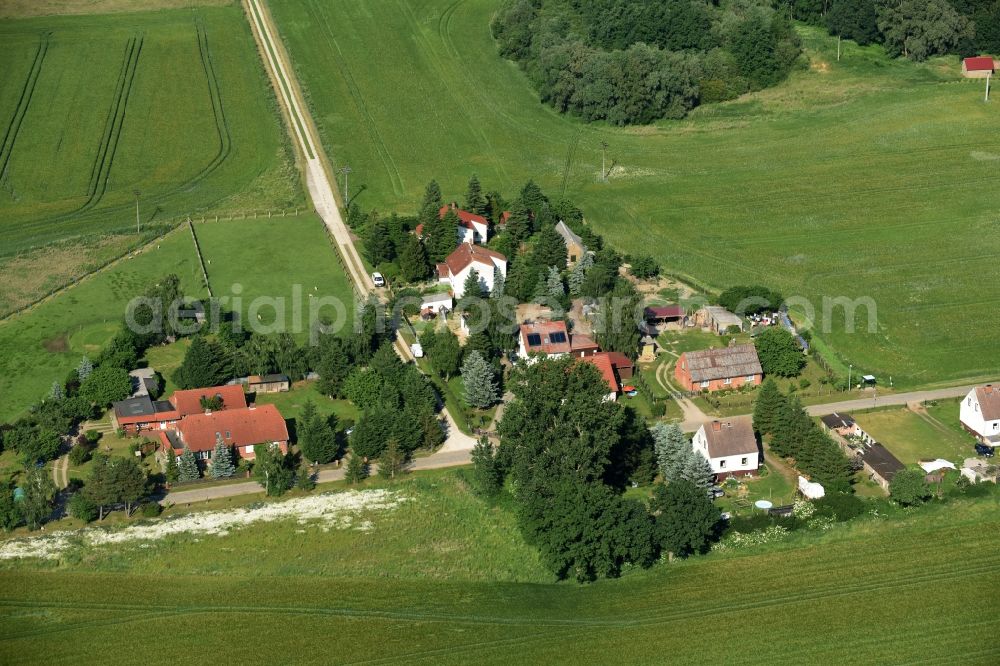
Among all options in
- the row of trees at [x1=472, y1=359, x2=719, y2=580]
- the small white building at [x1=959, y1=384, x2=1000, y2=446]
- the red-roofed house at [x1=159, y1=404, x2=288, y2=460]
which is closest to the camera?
the row of trees at [x1=472, y1=359, x2=719, y2=580]

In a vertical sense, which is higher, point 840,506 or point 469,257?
point 469,257

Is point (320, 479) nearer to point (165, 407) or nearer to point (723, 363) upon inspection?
point (165, 407)

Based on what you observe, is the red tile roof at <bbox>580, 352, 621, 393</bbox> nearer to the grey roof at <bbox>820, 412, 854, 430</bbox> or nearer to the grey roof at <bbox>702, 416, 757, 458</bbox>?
the grey roof at <bbox>702, 416, 757, 458</bbox>

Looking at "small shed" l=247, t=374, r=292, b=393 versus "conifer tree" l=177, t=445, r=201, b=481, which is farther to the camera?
"small shed" l=247, t=374, r=292, b=393

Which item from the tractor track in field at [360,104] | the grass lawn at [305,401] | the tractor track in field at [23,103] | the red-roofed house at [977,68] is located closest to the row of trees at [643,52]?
the red-roofed house at [977,68]

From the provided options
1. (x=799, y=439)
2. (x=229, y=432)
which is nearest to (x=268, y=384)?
(x=229, y=432)

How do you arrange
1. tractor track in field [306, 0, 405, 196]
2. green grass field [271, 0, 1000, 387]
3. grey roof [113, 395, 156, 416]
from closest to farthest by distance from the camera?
grey roof [113, 395, 156, 416] < green grass field [271, 0, 1000, 387] < tractor track in field [306, 0, 405, 196]

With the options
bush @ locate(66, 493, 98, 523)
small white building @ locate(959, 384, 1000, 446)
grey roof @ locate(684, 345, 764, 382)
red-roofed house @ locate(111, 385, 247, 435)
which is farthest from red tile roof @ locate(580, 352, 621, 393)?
bush @ locate(66, 493, 98, 523)

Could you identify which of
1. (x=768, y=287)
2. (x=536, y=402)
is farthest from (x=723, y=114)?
(x=536, y=402)
